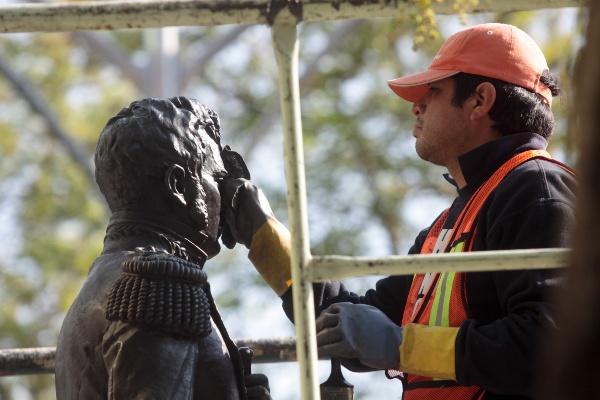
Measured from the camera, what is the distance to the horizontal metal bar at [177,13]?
2.44 meters

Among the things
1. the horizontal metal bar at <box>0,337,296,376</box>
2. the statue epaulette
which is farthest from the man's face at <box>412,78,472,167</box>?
the statue epaulette

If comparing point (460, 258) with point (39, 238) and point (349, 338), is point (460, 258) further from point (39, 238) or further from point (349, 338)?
point (39, 238)

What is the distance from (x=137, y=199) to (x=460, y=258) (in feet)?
3.42

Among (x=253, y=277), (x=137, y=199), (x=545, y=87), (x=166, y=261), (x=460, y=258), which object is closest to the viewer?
(x=460, y=258)

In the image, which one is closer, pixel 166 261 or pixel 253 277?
pixel 166 261

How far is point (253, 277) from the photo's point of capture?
14898 mm

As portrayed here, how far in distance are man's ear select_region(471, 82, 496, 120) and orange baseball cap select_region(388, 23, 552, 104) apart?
3 centimetres

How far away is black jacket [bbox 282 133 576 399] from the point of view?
297 centimetres

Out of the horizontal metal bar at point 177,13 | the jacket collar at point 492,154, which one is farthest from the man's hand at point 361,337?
the horizontal metal bar at point 177,13

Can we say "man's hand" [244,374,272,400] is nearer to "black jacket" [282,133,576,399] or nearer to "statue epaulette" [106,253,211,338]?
"statue epaulette" [106,253,211,338]

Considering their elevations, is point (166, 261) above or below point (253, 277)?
above

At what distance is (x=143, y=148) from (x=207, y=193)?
0.19 metres

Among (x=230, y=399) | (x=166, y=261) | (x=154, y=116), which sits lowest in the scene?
(x=230, y=399)

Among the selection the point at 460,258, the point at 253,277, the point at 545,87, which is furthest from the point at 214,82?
the point at 460,258
